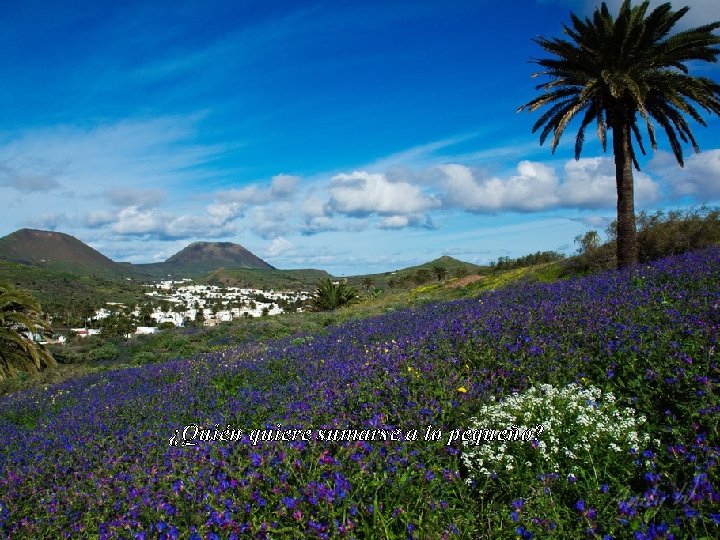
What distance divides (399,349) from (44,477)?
4.09m

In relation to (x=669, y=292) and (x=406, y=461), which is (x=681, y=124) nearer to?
(x=669, y=292)

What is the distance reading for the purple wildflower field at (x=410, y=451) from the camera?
2703 mm

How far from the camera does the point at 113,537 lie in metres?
2.88

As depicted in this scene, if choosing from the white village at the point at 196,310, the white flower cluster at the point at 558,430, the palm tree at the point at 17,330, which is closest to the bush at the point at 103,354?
the palm tree at the point at 17,330

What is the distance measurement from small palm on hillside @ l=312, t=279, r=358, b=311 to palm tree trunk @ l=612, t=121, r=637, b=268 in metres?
18.5

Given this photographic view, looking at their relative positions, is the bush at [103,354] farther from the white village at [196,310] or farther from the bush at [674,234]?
the bush at [674,234]

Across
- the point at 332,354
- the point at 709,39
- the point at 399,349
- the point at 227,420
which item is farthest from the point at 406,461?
the point at 709,39

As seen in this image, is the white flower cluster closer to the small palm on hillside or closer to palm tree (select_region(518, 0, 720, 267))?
palm tree (select_region(518, 0, 720, 267))

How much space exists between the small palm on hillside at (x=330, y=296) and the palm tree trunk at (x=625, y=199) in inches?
729

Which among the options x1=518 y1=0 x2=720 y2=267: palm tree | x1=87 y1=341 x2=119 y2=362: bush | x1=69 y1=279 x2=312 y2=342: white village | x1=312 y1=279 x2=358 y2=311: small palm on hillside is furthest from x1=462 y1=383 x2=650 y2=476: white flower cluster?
x1=312 y1=279 x2=358 y2=311: small palm on hillside

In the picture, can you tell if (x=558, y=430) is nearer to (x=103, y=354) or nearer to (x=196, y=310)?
(x=103, y=354)

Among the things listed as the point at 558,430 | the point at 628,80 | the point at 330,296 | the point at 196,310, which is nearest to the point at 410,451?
the point at 558,430

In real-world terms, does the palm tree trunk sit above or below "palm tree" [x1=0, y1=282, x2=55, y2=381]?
above

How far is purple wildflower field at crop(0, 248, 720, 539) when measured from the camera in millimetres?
2703
